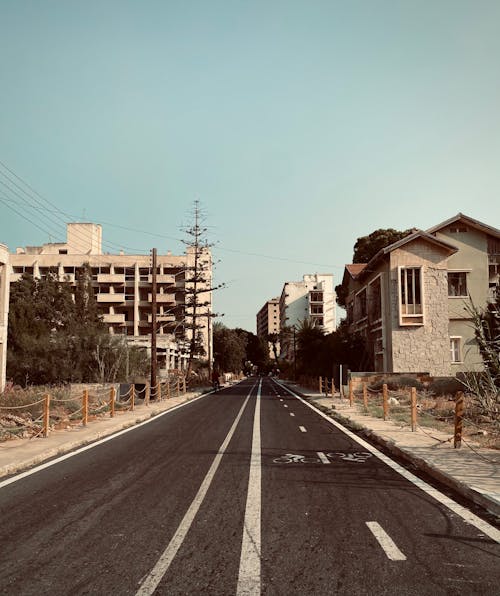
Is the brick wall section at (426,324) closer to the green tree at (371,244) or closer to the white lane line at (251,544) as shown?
the green tree at (371,244)

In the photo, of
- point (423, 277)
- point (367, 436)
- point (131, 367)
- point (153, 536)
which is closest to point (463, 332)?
Result: point (423, 277)

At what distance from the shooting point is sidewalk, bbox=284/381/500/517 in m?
7.84

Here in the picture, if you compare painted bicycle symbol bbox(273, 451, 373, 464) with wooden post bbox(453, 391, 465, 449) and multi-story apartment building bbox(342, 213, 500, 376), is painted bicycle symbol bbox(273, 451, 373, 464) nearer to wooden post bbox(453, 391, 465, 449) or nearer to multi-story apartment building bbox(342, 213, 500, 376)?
wooden post bbox(453, 391, 465, 449)

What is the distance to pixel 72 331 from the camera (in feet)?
129

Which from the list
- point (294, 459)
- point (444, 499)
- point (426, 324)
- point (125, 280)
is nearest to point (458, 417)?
point (294, 459)

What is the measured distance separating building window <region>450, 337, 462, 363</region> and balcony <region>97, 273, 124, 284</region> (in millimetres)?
58549

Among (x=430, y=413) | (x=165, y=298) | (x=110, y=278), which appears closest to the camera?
(x=430, y=413)

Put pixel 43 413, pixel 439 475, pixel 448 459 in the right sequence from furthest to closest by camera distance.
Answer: pixel 43 413 < pixel 448 459 < pixel 439 475

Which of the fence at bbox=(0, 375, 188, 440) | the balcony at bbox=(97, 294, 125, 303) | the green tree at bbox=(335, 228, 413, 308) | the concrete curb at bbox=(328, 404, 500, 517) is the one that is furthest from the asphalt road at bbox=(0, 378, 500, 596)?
the balcony at bbox=(97, 294, 125, 303)

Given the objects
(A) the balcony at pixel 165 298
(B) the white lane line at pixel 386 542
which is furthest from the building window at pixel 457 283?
(A) the balcony at pixel 165 298

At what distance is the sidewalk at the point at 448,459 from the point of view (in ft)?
25.7

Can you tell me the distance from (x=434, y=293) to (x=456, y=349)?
437 centimetres

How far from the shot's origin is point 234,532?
6168 millimetres

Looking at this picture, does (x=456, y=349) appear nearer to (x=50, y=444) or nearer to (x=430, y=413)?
(x=430, y=413)
